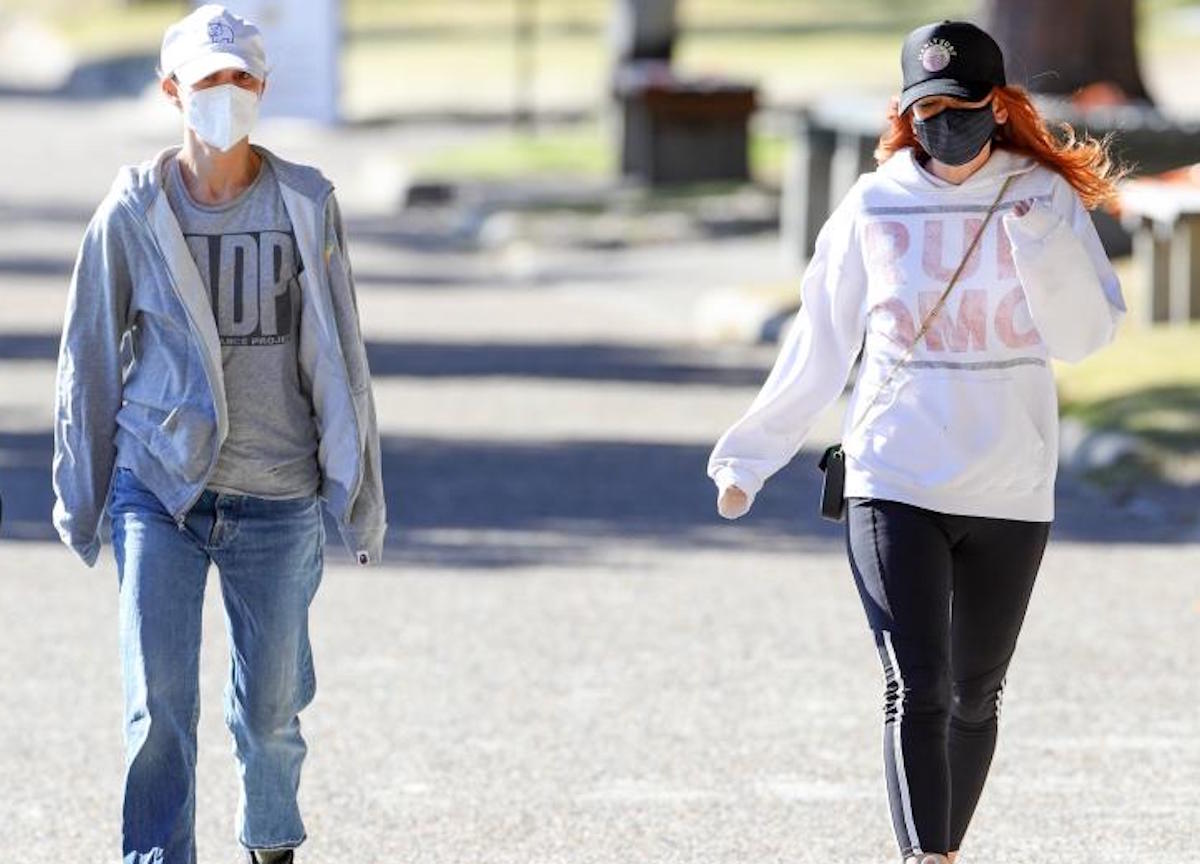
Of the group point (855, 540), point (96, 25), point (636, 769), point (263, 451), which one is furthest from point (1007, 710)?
point (96, 25)

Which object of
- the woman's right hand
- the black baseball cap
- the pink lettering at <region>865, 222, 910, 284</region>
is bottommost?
the woman's right hand

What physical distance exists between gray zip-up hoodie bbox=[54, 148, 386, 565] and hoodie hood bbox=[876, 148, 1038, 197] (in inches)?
42.7

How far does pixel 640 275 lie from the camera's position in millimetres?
21609

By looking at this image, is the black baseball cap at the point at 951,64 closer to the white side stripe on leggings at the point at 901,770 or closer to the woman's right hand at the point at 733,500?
the woman's right hand at the point at 733,500

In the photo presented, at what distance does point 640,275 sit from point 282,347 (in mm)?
15908

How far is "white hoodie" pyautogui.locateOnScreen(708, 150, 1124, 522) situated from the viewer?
18.6ft

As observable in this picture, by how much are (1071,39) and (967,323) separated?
1504cm

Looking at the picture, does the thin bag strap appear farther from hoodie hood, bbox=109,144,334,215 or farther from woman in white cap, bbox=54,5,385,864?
hoodie hood, bbox=109,144,334,215

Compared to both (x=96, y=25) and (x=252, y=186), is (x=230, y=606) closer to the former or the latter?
(x=252, y=186)

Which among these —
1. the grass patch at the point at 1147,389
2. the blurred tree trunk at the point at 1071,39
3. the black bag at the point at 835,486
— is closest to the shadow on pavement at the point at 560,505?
the grass patch at the point at 1147,389

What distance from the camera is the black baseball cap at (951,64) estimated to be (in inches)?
223

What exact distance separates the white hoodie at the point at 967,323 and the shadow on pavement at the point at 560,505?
195 inches

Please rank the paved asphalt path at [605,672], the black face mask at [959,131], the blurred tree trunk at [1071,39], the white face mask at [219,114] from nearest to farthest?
the white face mask at [219,114], the black face mask at [959,131], the paved asphalt path at [605,672], the blurred tree trunk at [1071,39]

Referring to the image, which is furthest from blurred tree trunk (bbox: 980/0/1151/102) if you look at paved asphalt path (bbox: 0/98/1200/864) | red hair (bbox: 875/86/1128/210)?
red hair (bbox: 875/86/1128/210)
